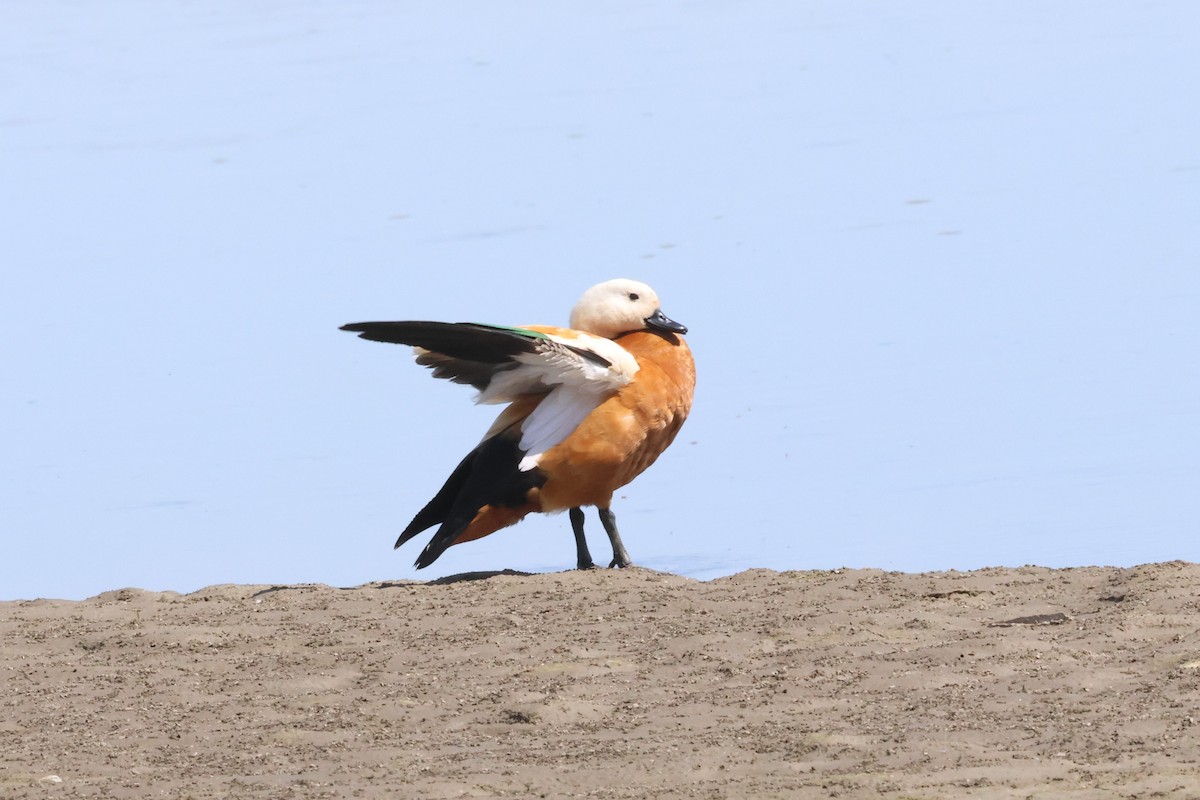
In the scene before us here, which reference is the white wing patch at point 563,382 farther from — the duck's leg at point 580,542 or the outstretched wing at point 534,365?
the duck's leg at point 580,542

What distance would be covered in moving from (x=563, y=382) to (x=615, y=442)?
30cm

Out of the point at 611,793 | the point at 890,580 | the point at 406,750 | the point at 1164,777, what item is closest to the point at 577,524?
the point at 890,580

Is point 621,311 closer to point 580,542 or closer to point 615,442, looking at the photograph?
point 615,442

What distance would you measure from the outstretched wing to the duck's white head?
15.6 inches

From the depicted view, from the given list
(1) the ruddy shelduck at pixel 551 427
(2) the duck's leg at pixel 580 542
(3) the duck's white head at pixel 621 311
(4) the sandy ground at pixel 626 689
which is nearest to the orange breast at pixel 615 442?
(1) the ruddy shelduck at pixel 551 427

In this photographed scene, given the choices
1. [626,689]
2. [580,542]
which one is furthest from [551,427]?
[626,689]

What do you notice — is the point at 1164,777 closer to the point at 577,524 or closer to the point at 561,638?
the point at 561,638

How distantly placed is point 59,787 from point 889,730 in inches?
85.1

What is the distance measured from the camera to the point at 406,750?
19.5ft

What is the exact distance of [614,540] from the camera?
8.57 m

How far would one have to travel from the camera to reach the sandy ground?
5492 millimetres

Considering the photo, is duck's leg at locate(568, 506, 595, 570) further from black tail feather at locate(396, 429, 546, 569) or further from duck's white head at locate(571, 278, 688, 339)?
duck's white head at locate(571, 278, 688, 339)

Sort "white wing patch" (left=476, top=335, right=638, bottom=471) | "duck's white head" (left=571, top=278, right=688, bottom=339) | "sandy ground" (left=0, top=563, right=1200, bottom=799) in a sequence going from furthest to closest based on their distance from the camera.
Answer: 1. "duck's white head" (left=571, top=278, right=688, bottom=339)
2. "white wing patch" (left=476, top=335, right=638, bottom=471)
3. "sandy ground" (left=0, top=563, right=1200, bottom=799)

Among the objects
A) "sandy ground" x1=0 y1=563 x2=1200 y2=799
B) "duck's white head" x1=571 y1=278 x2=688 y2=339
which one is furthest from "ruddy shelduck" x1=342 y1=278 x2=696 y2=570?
"sandy ground" x1=0 y1=563 x2=1200 y2=799
